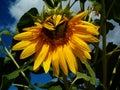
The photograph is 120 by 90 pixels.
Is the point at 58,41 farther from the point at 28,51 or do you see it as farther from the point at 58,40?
the point at 28,51

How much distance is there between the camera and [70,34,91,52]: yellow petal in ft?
5.41

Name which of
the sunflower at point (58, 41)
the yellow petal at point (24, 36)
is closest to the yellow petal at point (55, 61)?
the sunflower at point (58, 41)

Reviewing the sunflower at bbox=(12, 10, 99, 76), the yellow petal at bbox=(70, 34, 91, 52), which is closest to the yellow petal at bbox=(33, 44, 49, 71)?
the sunflower at bbox=(12, 10, 99, 76)

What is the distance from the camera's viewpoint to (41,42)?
5.84 feet

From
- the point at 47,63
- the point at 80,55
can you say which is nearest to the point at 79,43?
the point at 80,55

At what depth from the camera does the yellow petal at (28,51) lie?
68.1 inches

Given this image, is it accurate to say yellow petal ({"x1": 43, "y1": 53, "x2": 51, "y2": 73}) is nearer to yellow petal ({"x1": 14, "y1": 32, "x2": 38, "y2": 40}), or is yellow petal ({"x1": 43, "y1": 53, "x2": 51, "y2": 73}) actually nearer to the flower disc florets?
the flower disc florets

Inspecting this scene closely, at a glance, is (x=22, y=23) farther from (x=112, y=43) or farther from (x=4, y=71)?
(x=112, y=43)

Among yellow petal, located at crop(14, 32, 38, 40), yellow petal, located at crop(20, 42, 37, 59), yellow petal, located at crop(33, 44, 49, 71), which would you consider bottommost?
yellow petal, located at crop(33, 44, 49, 71)

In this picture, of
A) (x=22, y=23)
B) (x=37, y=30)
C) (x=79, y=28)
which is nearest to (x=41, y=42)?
(x=37, y=30)

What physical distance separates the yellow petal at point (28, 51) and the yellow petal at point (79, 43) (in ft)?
0.51

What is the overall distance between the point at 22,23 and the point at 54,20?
85 cm

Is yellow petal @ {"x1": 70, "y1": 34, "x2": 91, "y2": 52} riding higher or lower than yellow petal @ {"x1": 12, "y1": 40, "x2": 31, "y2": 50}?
lower

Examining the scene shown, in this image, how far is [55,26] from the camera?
5.64ft
